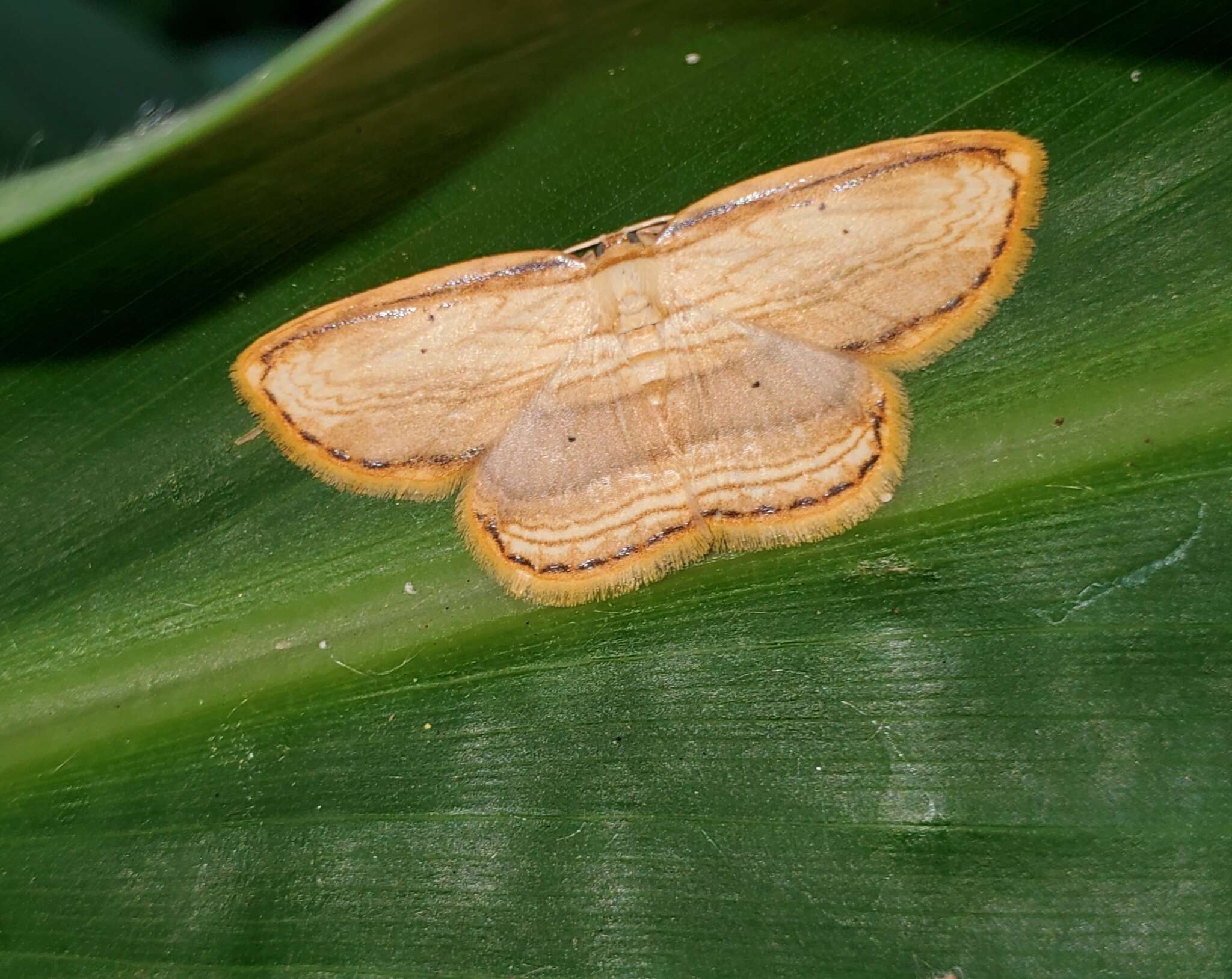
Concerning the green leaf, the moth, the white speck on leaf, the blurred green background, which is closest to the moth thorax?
the moth

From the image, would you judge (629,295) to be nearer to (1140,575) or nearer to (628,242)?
(628,242)

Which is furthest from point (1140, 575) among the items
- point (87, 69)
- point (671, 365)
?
point (87, 69)

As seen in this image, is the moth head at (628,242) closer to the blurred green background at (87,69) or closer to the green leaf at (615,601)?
the green leaf at (615,601)

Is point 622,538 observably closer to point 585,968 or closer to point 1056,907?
point 585,968

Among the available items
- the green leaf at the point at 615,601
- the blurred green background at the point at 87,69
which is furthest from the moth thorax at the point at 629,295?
the blurred green background at the point at 87,69

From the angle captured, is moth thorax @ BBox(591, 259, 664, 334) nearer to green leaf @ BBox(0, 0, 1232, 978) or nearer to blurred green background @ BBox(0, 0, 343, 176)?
green leaf @ BBox(0, 0, 1232, 978)

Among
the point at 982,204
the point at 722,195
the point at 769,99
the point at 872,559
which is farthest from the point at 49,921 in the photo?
the point at 982,204
